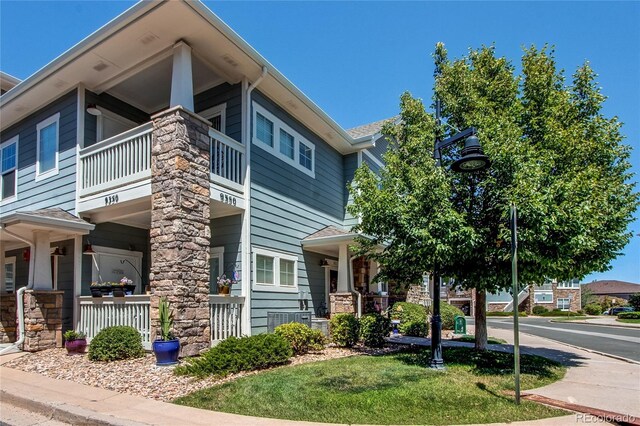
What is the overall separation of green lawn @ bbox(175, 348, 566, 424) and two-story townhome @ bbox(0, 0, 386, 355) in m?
2.54

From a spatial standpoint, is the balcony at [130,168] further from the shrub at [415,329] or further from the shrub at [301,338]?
the shrub at [415,329]

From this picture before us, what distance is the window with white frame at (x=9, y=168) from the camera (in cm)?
1327

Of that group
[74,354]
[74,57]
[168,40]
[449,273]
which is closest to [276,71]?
[168,40]

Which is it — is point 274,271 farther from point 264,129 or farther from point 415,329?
point 415,329

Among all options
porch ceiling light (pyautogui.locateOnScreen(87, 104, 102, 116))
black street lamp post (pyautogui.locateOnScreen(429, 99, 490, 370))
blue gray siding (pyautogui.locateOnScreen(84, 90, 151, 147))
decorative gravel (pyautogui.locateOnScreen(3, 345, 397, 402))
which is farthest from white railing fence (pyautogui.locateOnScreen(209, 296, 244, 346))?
porch ceiling light (pyautogui.locateOnScreen(87, 104, 102, 116))

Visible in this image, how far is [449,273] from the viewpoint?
8703mm

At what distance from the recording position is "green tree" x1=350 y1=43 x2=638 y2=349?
25.0ft

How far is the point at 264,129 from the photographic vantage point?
11.9 m

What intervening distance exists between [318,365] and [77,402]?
13.1 feet

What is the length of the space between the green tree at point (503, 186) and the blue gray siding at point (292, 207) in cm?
271

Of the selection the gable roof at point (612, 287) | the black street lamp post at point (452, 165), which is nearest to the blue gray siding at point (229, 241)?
the black street lamp post at point (452, 165)

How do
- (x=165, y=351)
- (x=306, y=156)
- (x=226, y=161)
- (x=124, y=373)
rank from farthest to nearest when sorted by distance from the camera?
(x=306, y=156), (x=226, y=161), (x=165, y=351), (x=124, y=373)

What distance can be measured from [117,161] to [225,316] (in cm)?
446

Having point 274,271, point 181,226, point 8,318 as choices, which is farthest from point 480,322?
point 8,318
